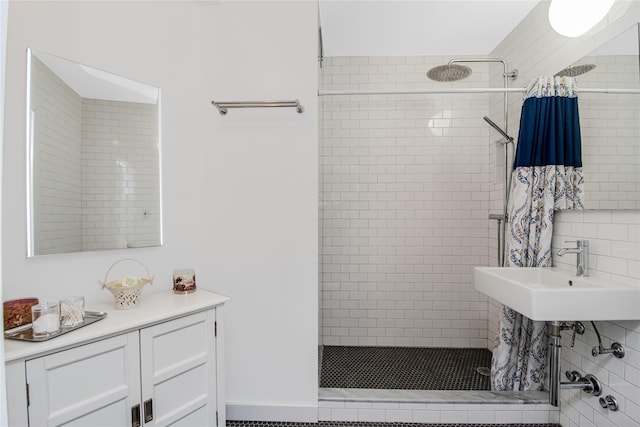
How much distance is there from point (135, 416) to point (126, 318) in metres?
0.40

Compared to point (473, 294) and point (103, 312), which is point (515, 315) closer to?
point (473, 294)

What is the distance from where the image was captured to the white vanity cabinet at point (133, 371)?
122 cm

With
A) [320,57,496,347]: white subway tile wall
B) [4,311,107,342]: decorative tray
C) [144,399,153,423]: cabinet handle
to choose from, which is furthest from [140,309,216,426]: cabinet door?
[320,57,496,347]: white subway tile wall

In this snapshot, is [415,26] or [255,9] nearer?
[255,9]

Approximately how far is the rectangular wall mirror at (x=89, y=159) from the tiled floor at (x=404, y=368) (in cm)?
157

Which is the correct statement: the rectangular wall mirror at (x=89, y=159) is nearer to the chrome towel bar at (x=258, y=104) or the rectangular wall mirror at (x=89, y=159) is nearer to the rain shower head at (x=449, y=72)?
the chrome towel bar at (x=258, y=104)

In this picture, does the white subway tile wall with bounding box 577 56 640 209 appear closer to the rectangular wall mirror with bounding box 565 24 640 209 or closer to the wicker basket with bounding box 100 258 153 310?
the rectangular wall mirror with bounding box 565 24 640 209

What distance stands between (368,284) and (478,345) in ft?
3.53

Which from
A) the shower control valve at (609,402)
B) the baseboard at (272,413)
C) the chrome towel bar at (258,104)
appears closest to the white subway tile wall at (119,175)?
the chrome towel bar at (258,104)

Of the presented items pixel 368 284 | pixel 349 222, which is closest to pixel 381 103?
pixel 349 222

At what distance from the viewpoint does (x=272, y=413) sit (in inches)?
81.6

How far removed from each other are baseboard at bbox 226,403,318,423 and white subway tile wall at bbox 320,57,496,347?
1.02m

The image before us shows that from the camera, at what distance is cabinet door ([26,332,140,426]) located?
48.0 inches

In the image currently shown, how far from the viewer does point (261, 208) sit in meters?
2.08
